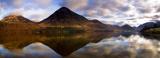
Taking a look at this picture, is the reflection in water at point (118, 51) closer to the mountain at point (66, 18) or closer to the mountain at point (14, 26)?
the mountain at point (66, 18)

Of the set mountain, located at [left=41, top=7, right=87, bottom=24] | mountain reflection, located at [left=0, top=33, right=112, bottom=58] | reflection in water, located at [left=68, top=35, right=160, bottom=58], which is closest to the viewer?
reflection in water, located at [left=68, top=35, right=160, bottom=58]

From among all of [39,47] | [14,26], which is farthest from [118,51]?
[14,26]

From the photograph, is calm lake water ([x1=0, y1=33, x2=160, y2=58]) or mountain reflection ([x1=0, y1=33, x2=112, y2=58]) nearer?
calm lake water ([x1=0, y1=33, x2=160, y2=58])

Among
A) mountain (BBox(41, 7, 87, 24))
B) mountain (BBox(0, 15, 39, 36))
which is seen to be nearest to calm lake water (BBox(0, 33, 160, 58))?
mountain (BBox(41, 7, 87, 24))

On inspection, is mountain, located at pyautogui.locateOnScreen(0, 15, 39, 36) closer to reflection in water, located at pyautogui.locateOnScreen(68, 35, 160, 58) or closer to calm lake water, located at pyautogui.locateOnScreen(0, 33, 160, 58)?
calm lake water, located at pyautogui.locateOnScreen(0, 33, 160, 58)

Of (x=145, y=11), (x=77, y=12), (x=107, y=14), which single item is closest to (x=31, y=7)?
(x=77, y=12)

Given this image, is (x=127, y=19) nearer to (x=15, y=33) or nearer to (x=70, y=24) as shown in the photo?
(x=70, y=24)

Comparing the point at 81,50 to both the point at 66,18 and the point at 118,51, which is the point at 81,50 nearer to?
the point at 118,51

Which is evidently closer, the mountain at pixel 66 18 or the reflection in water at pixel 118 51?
the reflection in water at pixel 118 51

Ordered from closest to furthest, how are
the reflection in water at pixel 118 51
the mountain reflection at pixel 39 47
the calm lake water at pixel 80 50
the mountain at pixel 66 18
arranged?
the reflection in water at pixel 118 51, the calm lake water at pixel 80 50, the mountain reflection at pixel 39 47, the mountain at pixel 66 18

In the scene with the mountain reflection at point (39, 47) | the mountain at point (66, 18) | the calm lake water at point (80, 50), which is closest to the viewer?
the calm lake water at point (80, 50)

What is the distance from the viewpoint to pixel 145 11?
2562 cm

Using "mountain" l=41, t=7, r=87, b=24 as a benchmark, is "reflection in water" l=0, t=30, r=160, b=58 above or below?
below

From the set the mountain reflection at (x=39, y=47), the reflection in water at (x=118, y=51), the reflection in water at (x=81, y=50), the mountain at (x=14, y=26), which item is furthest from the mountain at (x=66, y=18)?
the reflection in water at (x=118, y=51)
